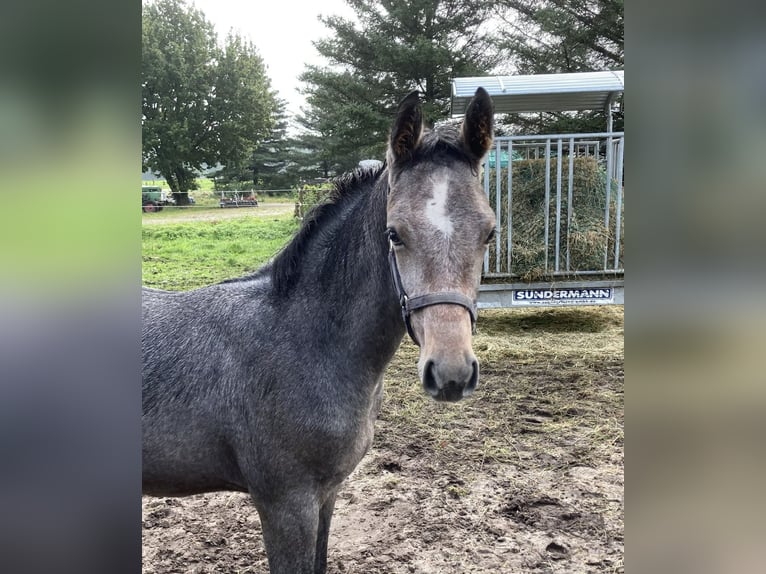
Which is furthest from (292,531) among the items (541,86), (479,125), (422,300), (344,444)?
(541,86)

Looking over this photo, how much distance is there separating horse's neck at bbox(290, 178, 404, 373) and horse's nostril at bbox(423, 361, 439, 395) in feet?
1.24

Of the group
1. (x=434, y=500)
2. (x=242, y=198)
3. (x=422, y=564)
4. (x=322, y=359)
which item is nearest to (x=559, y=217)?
(x=434, y=500)

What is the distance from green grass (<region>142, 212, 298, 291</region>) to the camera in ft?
24.3

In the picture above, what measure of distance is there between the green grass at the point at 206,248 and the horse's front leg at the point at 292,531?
18.2ft

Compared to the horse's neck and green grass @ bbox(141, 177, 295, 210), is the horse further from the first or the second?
green grass @ bbox(141, 177, 295, 210)

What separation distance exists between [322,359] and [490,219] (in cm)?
72

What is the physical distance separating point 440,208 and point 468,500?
83.0 inches

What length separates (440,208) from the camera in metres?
1.39

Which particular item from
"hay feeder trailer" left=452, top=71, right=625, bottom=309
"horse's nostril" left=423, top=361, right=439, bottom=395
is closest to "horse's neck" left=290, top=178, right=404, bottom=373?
"horse's nostril" left=423, top=361, right=439, bottom=395

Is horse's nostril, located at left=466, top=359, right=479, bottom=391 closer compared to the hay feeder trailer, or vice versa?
horse's nostril, located at left=466, top=359, right=479, bottom=391

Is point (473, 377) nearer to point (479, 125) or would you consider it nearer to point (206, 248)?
point (479, 125)

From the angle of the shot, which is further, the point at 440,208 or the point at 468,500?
the point at 468,500
